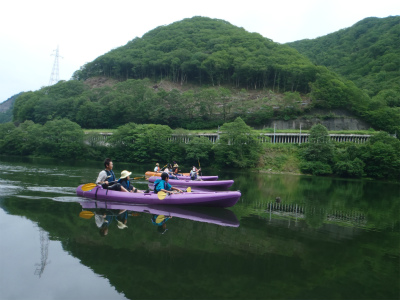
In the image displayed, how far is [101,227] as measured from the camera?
10.4 m

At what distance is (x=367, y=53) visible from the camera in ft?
295

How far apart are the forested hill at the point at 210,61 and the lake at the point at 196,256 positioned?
6597cm

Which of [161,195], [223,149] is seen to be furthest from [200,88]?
[161,195]

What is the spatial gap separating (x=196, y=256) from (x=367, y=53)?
327ft

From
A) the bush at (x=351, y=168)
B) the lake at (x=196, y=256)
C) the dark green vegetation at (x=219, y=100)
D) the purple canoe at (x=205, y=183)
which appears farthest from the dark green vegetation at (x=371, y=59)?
the lake at (x=196, y=256)

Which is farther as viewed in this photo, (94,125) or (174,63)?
(174,63)

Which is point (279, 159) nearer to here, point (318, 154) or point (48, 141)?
point (318, 154)

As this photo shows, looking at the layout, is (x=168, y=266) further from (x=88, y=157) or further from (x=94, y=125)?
(x=94, y=125)

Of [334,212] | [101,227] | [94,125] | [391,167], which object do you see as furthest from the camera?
[94,125]

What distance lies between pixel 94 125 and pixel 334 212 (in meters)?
64.8

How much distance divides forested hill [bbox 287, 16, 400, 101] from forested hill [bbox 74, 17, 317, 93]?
1494cm

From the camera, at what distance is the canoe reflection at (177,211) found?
12139 millimetres

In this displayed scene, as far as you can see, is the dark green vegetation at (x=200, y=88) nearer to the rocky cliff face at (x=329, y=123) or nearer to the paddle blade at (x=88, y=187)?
the rocky cliff face at (x=329, y=123)

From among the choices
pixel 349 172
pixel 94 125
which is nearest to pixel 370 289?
pixel 349 172
